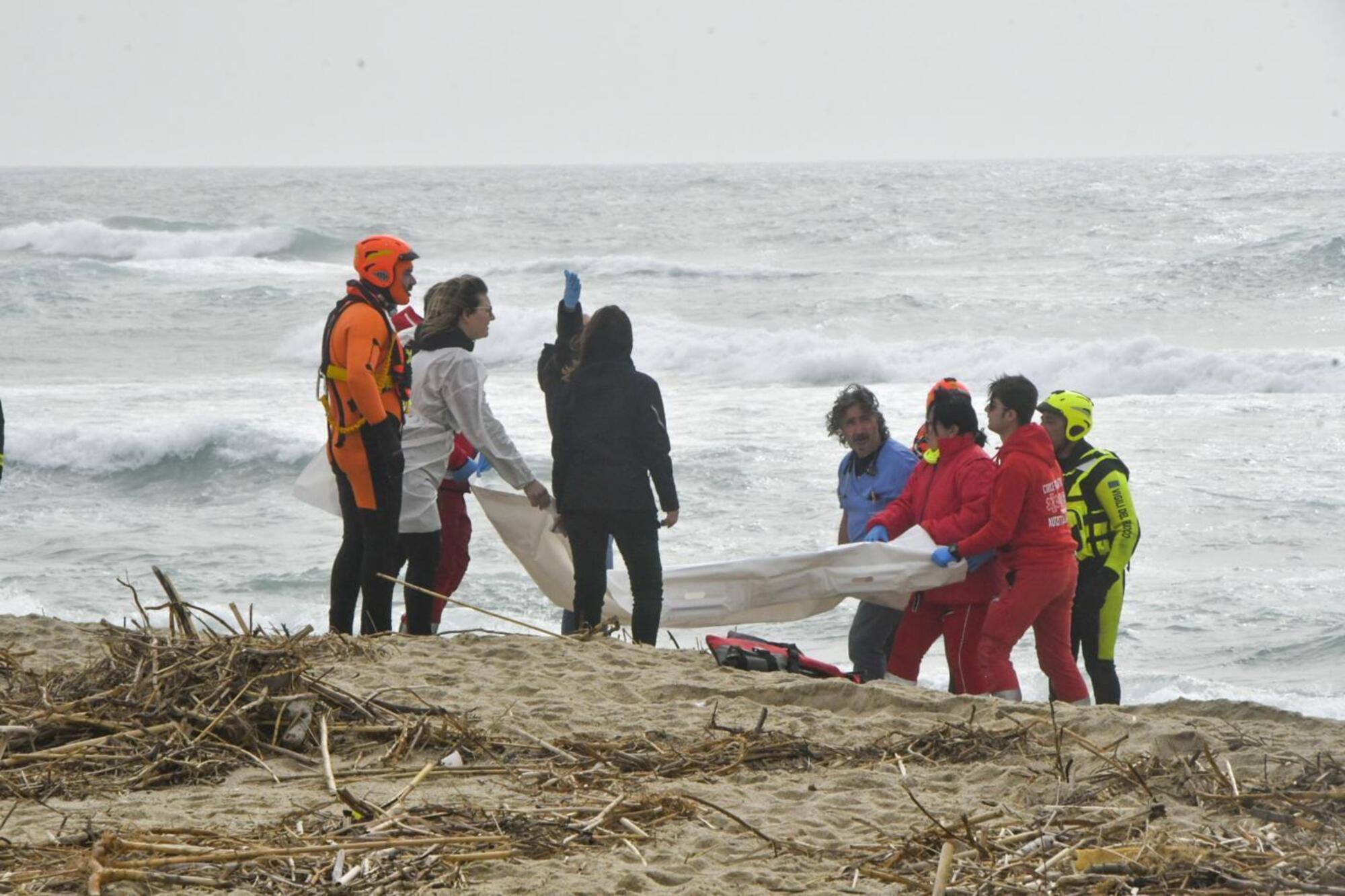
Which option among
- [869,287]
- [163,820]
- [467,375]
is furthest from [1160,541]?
[869,287]

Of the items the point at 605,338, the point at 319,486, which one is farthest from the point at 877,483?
the point at 319,486

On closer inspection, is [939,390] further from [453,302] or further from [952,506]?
[453,302]

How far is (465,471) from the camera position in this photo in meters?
7.09

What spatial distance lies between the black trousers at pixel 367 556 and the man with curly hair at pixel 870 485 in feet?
6.36

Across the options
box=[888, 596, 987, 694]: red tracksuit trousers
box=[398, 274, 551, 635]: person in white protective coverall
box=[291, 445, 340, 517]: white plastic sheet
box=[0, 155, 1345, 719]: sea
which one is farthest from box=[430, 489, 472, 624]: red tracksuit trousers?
box=[888, 596, 987, 694]: red tracksuit trousers

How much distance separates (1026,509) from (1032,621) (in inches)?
19.3

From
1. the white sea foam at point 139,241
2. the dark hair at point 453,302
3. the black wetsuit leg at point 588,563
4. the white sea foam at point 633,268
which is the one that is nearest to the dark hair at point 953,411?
the black wetsuit leg at point 588,563

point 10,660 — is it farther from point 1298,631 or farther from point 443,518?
point 1298,631

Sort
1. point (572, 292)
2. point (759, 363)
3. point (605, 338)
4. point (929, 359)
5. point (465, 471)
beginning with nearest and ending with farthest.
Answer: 1. point (605, 338)
2. point (572, 292)
3. point (465, 471)
4. point (759, 363)
5. point (929, 359)

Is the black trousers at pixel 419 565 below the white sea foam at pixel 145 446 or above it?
above

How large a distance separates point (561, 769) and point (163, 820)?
111 cm

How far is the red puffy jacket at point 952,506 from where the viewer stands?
20.7 feet

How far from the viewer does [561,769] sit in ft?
14.4

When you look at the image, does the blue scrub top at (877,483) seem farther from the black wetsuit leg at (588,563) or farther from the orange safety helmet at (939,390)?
the black wetsuit leg at (588,563)
